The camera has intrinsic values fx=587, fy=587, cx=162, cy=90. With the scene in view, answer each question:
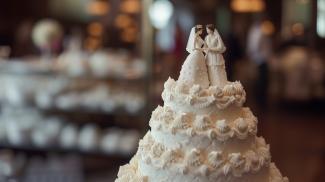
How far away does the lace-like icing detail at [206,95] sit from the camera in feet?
5.48

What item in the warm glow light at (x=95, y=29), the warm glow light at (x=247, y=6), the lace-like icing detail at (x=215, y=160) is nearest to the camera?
the lace-like icing detail at (x=215, y=160)

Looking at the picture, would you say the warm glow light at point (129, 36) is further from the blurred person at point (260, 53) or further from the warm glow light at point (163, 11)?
the warm glow light at point (163, 11)

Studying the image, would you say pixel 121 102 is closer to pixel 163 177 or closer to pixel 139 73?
pixel 139 73

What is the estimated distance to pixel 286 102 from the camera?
1047cm

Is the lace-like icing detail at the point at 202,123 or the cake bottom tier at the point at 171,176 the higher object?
the lace-like icing detail at the point at 202,123

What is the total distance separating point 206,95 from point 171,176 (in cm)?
25

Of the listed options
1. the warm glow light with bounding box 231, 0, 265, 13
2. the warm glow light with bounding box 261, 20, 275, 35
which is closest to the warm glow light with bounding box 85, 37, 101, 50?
the warm glow light with bounding box 231, 0, 265, 13

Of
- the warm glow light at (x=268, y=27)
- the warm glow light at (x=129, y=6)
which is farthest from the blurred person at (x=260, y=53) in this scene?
the warm glow light at (x=129, y=6)

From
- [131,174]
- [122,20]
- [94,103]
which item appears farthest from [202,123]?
[122,20]

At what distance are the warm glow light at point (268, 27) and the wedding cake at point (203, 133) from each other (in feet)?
25.8

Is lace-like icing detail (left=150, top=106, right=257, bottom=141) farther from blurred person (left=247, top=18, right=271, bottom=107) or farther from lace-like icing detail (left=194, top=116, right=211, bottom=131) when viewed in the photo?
blurred person (left=247, top=18, right=271, bottom=107)

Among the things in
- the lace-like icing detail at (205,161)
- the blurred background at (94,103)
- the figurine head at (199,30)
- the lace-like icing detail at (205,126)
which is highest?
the figurine head at (199,30)

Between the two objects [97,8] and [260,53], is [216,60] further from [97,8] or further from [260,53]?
[97,8]

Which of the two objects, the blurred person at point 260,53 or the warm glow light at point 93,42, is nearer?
the blurred person at point 260,53
